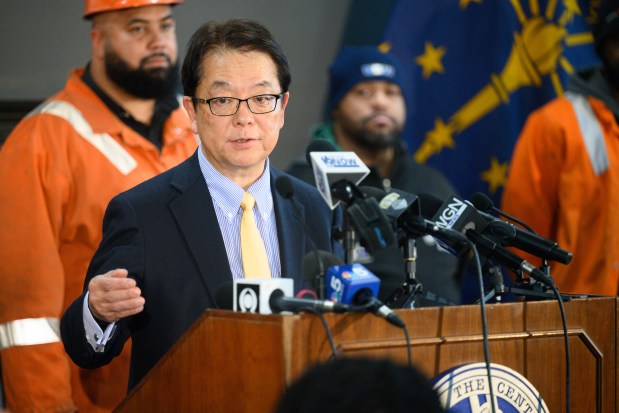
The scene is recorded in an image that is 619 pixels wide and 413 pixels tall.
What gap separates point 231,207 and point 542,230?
2603 millimetres

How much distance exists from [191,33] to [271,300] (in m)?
3.47

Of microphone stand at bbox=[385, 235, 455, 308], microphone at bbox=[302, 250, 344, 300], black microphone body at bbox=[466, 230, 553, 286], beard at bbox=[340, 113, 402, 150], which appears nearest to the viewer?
microphone at bbox=[302, 250, 344, 300]

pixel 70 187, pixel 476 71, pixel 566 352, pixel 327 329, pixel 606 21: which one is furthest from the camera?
pixel 476 71

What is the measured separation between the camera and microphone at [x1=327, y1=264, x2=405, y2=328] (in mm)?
2223

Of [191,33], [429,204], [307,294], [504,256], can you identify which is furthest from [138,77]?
[504,256]

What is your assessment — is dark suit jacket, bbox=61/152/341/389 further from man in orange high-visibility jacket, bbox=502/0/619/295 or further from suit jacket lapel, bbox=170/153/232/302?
man in orange high-visibility jacket, bbox=502/0/619/295

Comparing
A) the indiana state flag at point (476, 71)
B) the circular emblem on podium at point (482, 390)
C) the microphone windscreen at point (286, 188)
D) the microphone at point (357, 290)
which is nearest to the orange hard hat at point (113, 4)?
the indiana state flag at point (476, 71)

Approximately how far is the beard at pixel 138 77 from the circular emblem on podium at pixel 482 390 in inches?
94.3

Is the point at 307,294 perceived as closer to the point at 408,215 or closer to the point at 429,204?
the point at 408,215

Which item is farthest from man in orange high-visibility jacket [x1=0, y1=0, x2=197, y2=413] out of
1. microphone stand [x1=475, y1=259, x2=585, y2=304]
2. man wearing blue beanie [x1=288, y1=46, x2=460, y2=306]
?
microphone stand [x1=475, y1=259, x2=585, y2=304]

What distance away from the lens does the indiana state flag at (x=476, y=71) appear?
19.6 feet

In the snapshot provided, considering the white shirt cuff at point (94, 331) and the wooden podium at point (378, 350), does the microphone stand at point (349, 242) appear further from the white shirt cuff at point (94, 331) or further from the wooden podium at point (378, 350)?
the white shirt cuff at point (94, 331)

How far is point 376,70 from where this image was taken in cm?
511

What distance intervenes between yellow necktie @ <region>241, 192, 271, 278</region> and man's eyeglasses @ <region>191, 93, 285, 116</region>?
23 centimetres
